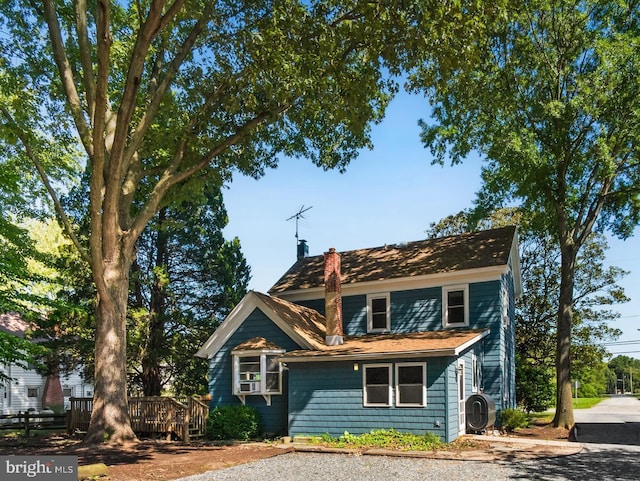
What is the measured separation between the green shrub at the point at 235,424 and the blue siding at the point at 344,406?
1519mm

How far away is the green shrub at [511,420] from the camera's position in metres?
17.4

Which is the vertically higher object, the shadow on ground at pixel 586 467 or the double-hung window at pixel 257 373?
the double-hung window at pixel 257 373

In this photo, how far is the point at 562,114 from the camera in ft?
58.6

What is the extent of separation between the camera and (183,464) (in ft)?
40.1

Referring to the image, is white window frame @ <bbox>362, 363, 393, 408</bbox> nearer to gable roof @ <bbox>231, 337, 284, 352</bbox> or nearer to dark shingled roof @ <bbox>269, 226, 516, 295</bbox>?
gable roof @ <bbox>231, 337, 284, 352</bbox>

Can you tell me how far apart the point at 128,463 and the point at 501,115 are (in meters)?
15.9

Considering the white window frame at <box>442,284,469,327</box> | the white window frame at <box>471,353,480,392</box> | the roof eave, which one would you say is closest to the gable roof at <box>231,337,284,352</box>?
the roof eave

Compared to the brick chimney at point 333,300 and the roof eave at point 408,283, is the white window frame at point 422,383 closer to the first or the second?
the brick chimney at point 333,300

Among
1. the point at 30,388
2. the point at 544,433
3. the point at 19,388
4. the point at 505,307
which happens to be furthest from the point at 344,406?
the point at 30,388

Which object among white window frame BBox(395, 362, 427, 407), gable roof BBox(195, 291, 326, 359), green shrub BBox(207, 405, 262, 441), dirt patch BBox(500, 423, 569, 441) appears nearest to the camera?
white window frame BBox(395, 362, 427, 407)

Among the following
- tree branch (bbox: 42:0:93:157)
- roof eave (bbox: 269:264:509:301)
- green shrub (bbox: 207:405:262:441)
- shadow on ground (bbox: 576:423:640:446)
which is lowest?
shadow on ground (bbox: 576:423:640:446)

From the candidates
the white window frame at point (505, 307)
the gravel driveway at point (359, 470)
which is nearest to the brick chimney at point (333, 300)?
the white window frame at point (505, 307)

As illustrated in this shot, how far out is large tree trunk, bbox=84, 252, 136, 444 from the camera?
1466 centimetres

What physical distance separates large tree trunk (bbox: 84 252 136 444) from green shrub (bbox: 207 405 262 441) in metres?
3.20
